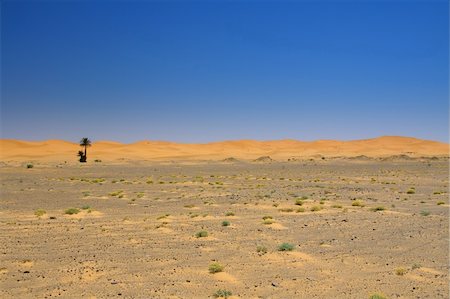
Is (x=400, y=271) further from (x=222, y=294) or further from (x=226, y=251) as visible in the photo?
(x=226, y=251)

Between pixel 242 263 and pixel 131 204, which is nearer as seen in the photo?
pixel 242 263

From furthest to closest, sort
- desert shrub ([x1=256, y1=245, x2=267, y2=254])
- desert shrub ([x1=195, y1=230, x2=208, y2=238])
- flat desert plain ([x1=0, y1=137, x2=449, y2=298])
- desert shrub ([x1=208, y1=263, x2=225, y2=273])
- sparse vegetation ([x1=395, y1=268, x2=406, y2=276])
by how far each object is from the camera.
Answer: desert shrub ([x1=195, y1=230, x2=208, y2=238])
desert shrub ([x1=256, y1=245, x2=267, y2=254])
desert shrub ([x1=208, y1=263, x2=225, y2=273])
sparse vegetation ([x1=395, y1=268, x2=406, y2=276])
flat desert plain ([x1=0, y1=137, x2=449, y2=298])

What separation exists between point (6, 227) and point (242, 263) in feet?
31.7

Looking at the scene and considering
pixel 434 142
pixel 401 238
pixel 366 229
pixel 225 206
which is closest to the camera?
pixel 401 238

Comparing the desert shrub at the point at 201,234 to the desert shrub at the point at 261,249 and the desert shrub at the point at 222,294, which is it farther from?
the desert shrub at the point at 222,294

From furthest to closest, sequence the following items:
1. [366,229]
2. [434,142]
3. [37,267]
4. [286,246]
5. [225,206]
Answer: [434,142] → [225,206] → [366,229] → [286,246] → [37,267]

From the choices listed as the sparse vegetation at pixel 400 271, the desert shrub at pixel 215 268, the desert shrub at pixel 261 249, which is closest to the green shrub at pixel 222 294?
the desert shrub at pixel 215 268

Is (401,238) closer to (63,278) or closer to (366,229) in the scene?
(366,229)

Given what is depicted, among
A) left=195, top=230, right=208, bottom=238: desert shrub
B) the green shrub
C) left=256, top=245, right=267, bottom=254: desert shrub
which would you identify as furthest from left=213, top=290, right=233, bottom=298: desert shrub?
left=195, top=230, right=208, bottom=238: desert shrub

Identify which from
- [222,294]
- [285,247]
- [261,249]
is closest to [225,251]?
[261,249]

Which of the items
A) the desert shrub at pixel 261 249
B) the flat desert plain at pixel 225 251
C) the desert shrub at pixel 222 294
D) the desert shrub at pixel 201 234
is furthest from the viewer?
the desert shrub at pixel 201 234

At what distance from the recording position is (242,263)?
36.6ft

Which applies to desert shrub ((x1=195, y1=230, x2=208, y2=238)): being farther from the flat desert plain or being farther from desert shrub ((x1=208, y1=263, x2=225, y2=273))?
desert shrub ((x1=208, y1=263, x2=225, y2=273))

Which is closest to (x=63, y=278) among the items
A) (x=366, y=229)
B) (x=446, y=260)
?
(x=446, y=260)
